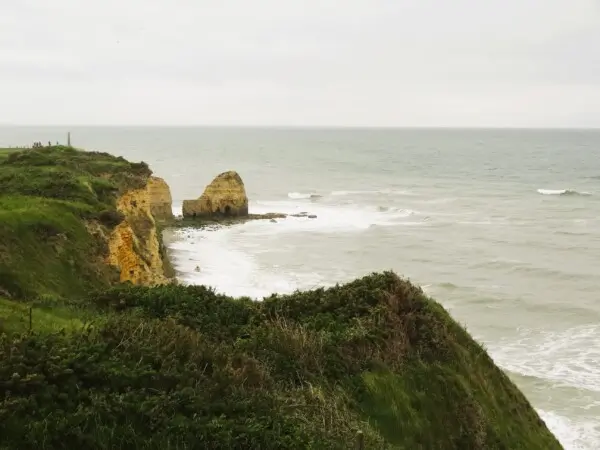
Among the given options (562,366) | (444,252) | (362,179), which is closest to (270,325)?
(562,366)

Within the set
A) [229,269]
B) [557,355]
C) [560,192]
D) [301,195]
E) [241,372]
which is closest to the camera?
[241,372]

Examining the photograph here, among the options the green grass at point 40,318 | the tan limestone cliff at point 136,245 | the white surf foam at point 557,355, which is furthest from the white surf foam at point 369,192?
the green grass at point 40,318

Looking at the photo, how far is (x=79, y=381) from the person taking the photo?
7375 millimetres

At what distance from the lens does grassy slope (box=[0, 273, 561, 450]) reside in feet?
23.0

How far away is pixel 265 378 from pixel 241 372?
43 centimetres

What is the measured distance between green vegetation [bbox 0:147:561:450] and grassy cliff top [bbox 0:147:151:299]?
A: 0.41 feet

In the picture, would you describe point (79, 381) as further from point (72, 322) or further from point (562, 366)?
point (562, 366)

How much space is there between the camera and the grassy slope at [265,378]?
23.0 feet

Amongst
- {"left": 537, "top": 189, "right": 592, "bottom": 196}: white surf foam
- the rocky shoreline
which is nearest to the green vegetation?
the rocky shoreline

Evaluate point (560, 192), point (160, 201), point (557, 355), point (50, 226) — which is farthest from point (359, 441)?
point (560, 192)

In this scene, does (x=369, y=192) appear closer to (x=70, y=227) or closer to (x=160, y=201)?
(x=160, y=201)

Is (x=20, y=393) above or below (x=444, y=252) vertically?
above

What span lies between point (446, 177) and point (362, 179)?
47.7ft

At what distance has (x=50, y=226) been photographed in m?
18.8
